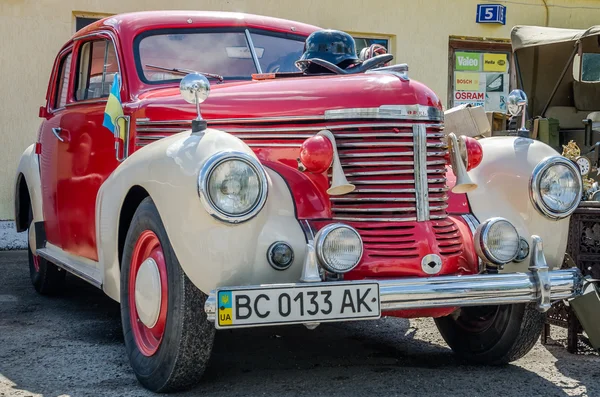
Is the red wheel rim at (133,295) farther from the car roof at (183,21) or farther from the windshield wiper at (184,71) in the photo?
the car roof at (183,21)

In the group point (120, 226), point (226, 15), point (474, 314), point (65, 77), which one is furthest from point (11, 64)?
point (474, 314)

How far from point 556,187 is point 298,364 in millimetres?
1481

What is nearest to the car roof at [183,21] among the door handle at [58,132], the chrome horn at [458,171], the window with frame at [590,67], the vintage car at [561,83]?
the door handle at [58,132]

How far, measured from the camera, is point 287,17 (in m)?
9.80

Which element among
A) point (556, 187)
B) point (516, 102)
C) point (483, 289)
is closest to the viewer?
point (483, 289)

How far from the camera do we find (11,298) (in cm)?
595

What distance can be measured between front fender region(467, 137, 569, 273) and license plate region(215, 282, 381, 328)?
86cm

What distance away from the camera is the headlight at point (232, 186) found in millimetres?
3172

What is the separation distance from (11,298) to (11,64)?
3.59m

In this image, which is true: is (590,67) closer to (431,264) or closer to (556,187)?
(556,187)

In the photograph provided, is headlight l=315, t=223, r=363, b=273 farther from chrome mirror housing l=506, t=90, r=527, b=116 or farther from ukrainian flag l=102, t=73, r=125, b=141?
ukrainian flag l=102, t=73, r=125, b=141

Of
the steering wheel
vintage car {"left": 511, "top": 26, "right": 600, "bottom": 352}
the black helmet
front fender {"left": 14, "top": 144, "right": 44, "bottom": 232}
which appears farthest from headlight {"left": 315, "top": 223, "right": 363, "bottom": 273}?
vintage car {"left": 511, "top": 26, "right": 600, "bottom": 352}

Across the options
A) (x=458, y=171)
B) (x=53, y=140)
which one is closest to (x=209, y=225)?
(x=458, y=171)

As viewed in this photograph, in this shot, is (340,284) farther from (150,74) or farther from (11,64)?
(11,64)
